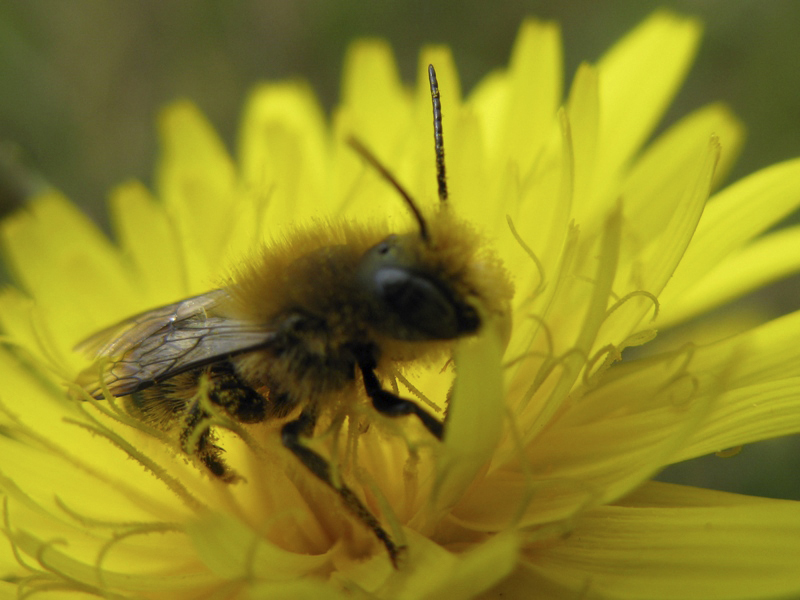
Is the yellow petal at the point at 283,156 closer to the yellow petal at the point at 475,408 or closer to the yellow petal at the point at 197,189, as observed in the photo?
the yellow petal at the point at 197,189

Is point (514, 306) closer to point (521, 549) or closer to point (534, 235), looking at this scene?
point (534, 235)

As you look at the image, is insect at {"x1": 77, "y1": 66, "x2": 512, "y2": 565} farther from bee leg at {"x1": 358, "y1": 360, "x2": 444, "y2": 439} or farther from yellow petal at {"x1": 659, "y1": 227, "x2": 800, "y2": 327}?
yellow petal at {"x1": 659, "y1": 227, "x2": 800, "y2": 327}

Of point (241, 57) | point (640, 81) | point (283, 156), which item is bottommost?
point (283, 156)

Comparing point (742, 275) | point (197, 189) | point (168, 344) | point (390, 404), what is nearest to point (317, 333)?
point (390, 404)

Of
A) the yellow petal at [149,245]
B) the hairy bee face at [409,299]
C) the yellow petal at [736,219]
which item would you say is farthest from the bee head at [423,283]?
the yellow petal at [149,245]

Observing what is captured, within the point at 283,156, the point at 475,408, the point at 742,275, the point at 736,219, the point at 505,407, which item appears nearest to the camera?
the point at 475,408

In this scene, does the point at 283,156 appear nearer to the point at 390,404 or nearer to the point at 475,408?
the point at 390,404
